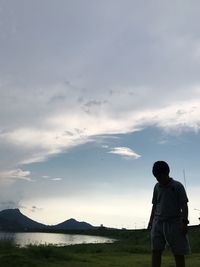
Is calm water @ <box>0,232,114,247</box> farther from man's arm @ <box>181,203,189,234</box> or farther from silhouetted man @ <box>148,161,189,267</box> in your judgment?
man's arm @ <box>181,203,189,234</box>

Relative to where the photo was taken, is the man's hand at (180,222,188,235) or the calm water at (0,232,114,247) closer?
the man's hand at (180,222,188,235)

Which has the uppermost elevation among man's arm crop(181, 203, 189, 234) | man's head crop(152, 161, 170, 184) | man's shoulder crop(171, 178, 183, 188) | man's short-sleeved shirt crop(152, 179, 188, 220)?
man's head crop(152, 161, 170, 184)

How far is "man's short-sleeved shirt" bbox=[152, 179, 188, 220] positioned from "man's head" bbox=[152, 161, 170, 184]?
155mm

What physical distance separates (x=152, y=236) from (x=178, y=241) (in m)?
0.39

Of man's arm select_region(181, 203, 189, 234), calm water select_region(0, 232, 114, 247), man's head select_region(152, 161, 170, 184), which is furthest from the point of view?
calm water select_region(0, 232, 114, 247)

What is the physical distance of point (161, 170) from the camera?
20.5 feet

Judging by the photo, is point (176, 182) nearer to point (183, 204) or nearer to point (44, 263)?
point (183, 204)

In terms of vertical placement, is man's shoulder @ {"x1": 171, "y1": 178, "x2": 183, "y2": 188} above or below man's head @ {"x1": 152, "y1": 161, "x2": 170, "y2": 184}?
below

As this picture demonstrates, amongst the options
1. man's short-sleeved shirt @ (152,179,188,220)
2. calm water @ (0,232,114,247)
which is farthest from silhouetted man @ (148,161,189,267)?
calm water @ (0,232,114,247)

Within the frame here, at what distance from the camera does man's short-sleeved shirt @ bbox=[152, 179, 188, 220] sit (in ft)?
20.6

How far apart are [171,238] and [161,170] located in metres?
0.90

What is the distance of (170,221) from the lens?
627 centimetres

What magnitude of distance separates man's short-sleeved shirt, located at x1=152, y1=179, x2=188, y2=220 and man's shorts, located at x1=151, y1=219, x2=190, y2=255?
108 mm

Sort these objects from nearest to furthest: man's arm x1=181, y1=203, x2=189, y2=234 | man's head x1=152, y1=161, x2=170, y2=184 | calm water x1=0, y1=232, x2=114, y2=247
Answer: man's arm x1=181, y1=203, x2=189, y2=234
man's head x1=152, y1=161, x2=170, y2=184
calm water x1=0, y1=232, x2=114, y2=247
